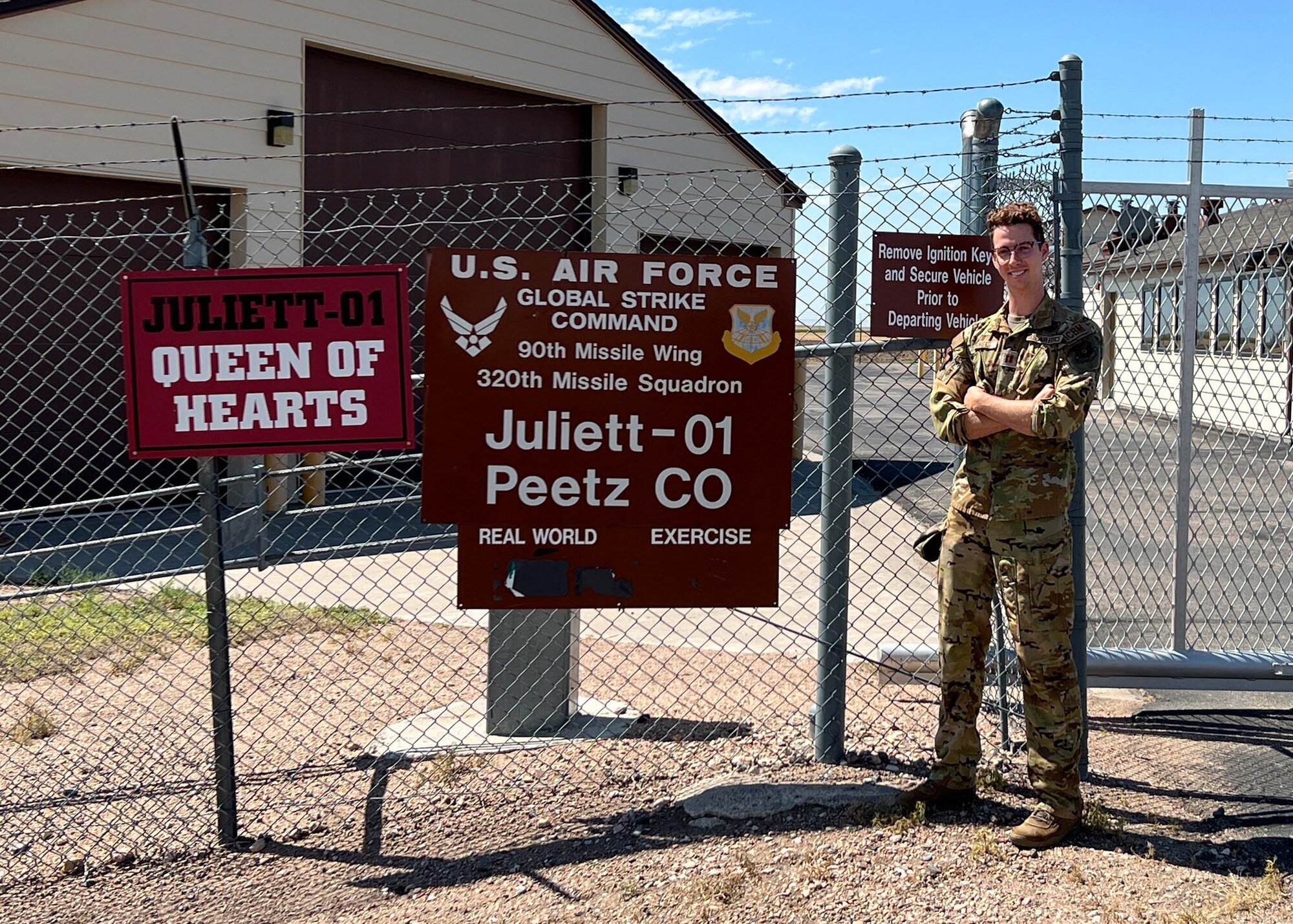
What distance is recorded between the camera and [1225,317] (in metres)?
10.3

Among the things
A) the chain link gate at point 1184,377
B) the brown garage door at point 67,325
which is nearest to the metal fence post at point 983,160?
the chain link gate at point 1184,377

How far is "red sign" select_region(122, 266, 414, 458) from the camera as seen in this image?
3.64 m

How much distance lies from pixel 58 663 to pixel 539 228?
8280mm

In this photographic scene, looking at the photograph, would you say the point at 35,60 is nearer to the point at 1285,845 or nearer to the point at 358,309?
the point at 358,309

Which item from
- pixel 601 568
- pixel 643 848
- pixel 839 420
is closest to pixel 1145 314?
pixel 839 420

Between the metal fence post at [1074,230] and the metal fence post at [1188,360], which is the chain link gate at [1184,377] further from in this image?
the metal fence post at [1074,230]

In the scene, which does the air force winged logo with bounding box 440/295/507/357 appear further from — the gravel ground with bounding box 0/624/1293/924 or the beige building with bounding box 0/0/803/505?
the beige building with bounding box 0/0/803/505

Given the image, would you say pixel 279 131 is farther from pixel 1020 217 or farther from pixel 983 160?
pixel 1020 217

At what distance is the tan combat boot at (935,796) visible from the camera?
388 centimetres

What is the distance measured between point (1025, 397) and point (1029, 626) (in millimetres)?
713

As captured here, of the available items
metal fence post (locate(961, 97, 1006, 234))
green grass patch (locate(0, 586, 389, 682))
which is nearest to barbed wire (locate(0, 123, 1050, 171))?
metal fence post (locate(961, 97, 1006, 234))

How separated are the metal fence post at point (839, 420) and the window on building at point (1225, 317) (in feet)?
7.98

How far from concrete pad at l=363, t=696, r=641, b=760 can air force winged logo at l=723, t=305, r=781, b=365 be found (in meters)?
1.72

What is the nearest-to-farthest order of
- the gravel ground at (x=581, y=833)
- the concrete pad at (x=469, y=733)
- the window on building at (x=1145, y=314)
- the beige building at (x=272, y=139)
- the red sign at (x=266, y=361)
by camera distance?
the gravel ground at (x=581, y=833), the red sign at (x=266, y=361), the concrete pad at (x=469, y=733), the window on building at (x=1145, y=314), the beige building at (x=272, y=139)
